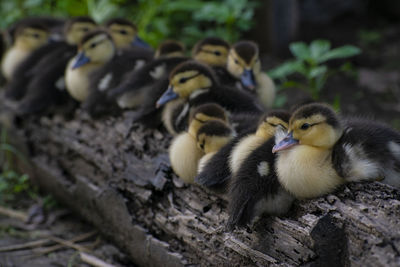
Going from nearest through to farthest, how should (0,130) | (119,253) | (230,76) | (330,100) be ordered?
(119,253), (230,76), (0,130), (330,100)

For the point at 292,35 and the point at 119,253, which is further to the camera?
the point at 292,35

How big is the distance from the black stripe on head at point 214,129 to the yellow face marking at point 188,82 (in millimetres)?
514

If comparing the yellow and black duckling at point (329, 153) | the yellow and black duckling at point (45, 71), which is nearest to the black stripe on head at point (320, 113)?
the yellow and black duckling at point (329, 153)

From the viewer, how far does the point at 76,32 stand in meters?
4.11

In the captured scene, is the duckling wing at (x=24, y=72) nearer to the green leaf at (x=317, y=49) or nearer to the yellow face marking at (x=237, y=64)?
the yellow face marking at (x=237, y=64)

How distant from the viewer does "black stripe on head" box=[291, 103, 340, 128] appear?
6.70 ft

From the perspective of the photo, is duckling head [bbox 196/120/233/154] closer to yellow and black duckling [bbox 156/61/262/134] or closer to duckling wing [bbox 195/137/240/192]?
duckling wing [bbox 195/137/240/192]

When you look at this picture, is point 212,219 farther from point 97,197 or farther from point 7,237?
point 7,237

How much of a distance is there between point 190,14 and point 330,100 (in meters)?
1.89

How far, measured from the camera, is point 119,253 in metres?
3.07

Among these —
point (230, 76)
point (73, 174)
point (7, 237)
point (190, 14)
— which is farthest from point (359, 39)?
point (7, 237)

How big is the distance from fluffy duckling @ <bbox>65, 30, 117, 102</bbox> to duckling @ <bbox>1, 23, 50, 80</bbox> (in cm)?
86

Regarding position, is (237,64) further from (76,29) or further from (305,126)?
(76,29)

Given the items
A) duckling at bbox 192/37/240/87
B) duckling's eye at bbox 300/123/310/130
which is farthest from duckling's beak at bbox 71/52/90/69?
duckling's eye at bbox 300/123/310/130
